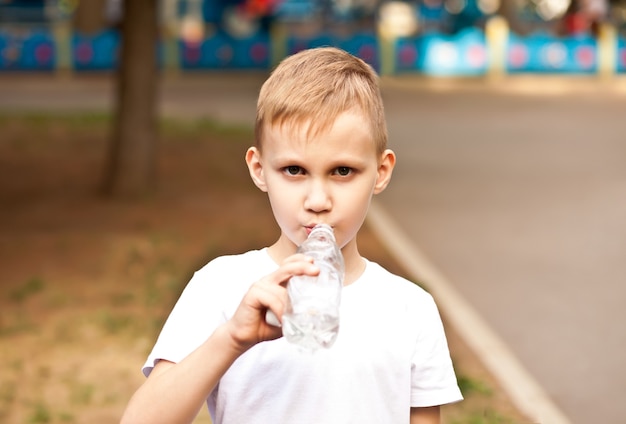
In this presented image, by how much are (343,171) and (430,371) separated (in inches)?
18.0

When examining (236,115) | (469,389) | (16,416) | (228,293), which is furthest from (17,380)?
(236,115)

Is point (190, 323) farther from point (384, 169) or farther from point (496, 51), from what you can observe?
point (496, 51)

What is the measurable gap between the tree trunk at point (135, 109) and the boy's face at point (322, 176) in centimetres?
971

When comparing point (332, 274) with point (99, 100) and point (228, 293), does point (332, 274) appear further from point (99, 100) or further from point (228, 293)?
point (99, 100)

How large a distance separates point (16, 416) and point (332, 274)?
408 centimetres

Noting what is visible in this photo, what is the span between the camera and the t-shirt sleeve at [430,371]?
2562 millimetres

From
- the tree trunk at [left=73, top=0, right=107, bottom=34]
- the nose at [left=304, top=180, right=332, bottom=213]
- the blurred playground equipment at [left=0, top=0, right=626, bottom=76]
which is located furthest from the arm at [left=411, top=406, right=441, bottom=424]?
the tree trunk at [left=73, top=0, right=107, bottom=34]

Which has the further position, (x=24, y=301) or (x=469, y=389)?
(x=24, y=301)

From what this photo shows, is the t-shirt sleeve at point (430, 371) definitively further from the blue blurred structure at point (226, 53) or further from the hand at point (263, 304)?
the blue blurred structure at point (226, 53)

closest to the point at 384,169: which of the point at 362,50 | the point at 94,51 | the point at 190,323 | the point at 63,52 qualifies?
the point at 190,323

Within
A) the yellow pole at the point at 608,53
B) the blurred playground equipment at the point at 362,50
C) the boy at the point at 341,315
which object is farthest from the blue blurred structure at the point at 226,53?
the boy at the point at 341,315

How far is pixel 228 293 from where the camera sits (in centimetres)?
257

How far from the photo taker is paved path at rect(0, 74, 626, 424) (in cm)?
725

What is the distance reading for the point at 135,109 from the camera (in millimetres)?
12188
